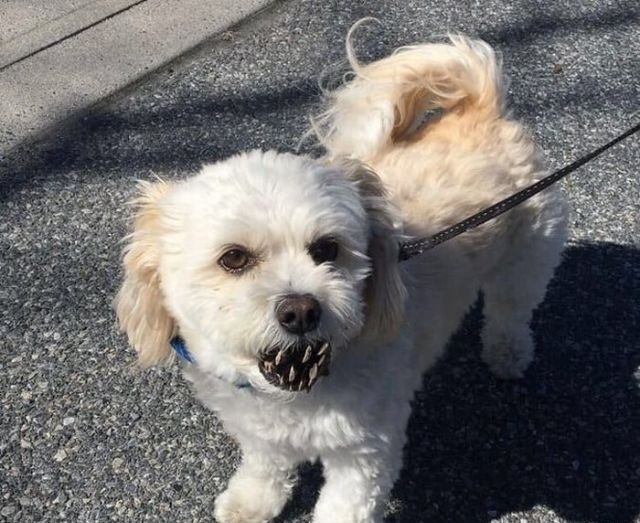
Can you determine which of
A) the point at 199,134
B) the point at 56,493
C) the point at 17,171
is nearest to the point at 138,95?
the point at 199,134

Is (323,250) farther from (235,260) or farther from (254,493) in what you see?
(254,493)

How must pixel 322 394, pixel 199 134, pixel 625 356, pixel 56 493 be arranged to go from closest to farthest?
1. pixel 322 394
2. pixel 56 493
3. pixel 625 356
4. pixel 199 134

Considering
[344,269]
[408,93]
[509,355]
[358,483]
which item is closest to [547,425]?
[509,355]

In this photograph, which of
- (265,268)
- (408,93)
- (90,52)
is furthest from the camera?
(90,52)

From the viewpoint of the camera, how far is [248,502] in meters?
2.76

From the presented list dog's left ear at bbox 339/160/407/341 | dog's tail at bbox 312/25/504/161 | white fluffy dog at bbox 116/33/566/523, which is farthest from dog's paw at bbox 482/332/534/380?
dog's left ear at bbox 339/160/407/341

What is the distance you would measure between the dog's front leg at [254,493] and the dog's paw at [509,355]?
35.1 inches

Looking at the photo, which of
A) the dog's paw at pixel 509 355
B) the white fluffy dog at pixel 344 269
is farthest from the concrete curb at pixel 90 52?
the dog's paw at pixel 509 355

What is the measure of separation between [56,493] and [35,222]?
1.36m

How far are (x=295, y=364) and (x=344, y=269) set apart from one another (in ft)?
0.81

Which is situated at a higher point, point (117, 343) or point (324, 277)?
point (324, 277)

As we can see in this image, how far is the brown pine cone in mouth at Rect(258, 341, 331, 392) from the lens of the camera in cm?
Answer: 201

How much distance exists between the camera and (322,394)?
2270mm

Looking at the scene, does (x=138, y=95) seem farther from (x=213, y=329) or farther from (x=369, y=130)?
(x=213, y=329)
